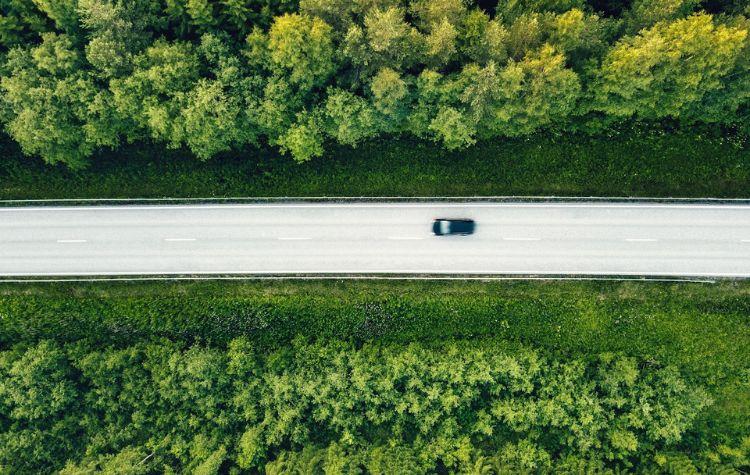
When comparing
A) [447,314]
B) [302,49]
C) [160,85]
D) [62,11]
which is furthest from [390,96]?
[62,11]

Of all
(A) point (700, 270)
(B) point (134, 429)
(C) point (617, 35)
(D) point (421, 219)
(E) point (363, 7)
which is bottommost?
(B) point (134, 429)

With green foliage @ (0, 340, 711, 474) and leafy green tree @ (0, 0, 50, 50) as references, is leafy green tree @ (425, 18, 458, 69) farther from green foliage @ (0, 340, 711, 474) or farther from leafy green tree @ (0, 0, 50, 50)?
leafy green tree @ (0, 0, 50, 50)

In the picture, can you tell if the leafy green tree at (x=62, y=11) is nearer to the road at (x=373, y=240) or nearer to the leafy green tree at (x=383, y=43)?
the road at (x=373, y=240)

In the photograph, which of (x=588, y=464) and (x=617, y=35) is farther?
(x=588, y=464)

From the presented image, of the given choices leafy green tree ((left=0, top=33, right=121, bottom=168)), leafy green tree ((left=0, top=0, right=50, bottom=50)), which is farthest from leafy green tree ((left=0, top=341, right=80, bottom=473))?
leafy green tree ((left=0, top=0, right=50, bottom=50))

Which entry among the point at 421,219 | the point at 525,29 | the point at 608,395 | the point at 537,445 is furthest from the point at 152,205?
the point at 608,395

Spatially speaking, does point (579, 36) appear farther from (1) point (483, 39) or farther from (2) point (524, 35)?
(1) point (483, 39)

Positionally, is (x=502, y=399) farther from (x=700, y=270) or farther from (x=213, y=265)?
(x=213, y=265)
